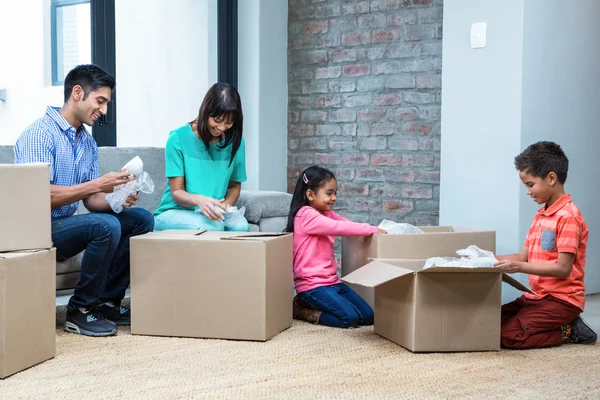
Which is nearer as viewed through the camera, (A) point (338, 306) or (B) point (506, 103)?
(A) point (338, 306)

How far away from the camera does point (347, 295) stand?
2.94m

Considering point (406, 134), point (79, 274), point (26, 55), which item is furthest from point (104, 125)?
point (406, 134)

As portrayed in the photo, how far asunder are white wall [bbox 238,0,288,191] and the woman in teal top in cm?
99

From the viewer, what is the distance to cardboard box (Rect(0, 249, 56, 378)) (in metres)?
2.08

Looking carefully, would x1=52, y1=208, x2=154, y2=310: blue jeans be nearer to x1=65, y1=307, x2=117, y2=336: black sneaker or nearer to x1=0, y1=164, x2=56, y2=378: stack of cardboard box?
x1=65, y1=307, x2=117, y2=336: black sneaker

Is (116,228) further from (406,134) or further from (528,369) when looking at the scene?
(406,134)

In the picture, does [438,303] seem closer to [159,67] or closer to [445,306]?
[445,306]

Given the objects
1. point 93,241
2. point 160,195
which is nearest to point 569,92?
point 160,195

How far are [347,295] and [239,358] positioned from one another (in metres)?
0.73

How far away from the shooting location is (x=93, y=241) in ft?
8.54

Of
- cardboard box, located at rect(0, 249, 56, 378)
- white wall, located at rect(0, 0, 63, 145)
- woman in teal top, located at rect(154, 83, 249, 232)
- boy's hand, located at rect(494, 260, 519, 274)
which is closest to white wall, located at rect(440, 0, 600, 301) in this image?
boy's hand, located at rect(494, 260, 519, 274)

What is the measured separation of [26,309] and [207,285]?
60 cm

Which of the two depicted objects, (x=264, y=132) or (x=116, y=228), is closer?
(x=116, y=228)

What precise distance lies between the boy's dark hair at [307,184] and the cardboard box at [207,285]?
0.32 metres
